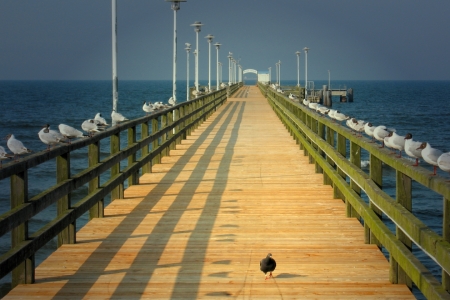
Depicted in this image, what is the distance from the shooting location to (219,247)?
24.8 ft

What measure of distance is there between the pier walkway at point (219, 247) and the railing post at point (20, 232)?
4.5 inches

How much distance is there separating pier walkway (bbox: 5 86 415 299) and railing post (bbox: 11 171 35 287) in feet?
0.37

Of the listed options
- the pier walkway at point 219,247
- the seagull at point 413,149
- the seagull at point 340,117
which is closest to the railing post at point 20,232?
the pier walkway at point 219,247

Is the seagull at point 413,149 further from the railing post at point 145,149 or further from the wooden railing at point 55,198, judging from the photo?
the railing post at point 145,149

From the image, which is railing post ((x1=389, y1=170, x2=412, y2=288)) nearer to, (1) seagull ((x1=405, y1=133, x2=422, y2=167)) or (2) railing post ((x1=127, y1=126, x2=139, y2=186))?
(1) seagull ((x1=405, y1=133, x2=422, y2=167))

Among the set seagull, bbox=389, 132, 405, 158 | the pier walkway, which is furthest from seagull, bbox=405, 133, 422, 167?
the pier walkway

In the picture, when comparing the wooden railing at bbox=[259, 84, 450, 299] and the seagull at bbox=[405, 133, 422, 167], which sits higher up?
the seagull at bbox=[405, 133, 422, 167]

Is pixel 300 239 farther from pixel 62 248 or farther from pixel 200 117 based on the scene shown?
pixel 200 117

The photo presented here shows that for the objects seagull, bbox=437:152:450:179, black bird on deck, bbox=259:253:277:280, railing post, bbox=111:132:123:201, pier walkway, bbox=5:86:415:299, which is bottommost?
pier walkway, bbox=5:86:415:299

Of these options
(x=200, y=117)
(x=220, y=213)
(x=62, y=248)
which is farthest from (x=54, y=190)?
(x=200, y=117)

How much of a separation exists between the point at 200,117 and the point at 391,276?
2056cm

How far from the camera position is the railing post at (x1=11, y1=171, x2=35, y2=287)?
5.94 metres

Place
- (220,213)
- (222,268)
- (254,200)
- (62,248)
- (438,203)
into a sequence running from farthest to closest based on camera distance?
(438,203) → (254,200) → (220,213) → (62,248) → (222,268)

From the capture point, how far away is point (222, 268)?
22.1 feet
